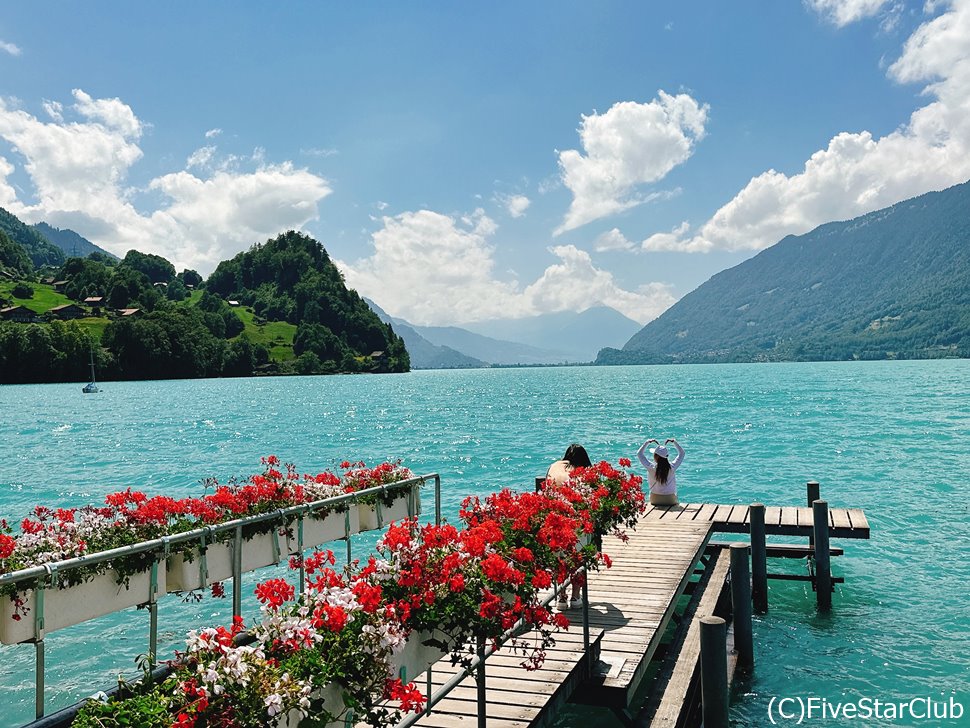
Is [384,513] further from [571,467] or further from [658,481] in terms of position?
[658,481]

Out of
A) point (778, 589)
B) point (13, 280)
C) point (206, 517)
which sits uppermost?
point (13, 280)

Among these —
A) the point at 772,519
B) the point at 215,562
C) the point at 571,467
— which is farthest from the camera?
the point at 772,519

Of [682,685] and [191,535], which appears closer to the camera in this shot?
[191,535]

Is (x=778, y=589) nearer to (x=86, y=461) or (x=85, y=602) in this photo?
(x=85, y=602)

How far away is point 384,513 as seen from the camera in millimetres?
10594

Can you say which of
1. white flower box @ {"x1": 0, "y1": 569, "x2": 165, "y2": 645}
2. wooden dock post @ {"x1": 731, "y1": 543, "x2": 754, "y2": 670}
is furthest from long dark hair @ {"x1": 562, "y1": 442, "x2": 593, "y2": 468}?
white flower box @ {"x1": 0, "y1": 569, "x2": 165, "y2": 645}

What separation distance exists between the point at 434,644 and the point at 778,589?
15.9m

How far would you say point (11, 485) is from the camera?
123 feet

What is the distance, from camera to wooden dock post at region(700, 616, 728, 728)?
7.38m

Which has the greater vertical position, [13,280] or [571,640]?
[13,280]

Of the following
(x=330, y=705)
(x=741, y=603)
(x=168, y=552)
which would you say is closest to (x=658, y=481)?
(x=741, y=603)

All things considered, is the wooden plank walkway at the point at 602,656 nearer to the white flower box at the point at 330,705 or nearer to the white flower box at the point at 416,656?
the white flower box at the point at 416,656

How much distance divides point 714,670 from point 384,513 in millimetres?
5057

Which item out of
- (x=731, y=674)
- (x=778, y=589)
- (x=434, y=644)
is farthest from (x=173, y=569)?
(x=778, y=589)
